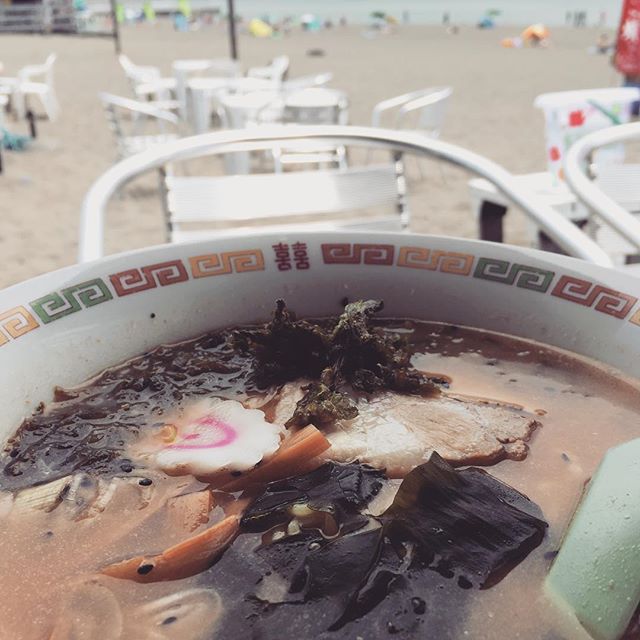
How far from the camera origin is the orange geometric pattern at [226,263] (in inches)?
43.8

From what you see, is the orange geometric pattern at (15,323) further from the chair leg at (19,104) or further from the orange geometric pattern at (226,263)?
the chair leg at (19,104)

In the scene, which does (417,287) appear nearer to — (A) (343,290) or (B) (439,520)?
(A) (343,290)

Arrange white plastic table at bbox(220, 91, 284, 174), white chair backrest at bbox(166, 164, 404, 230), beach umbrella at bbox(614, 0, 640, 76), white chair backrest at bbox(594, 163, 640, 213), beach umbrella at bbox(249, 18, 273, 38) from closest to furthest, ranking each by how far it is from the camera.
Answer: white chair backrest at bbox(166, 164, 404, 230) → white chair backrest at bbox(594, 163, 640, 213) → beach umbrella at bbox(614, 0, 640, 76) → white plastic table at bbox(220, 91, 284, 174) → beach umbrella at bbox(249, 18, 273, 38)

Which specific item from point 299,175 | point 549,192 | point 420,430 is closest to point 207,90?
point 549,192

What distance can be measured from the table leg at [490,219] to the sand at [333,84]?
166 centimetres

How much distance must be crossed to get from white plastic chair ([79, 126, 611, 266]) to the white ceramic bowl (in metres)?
0.34

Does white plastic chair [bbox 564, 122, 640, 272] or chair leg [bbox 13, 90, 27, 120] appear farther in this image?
chair leg [bbox 13, 90, 27, 120]

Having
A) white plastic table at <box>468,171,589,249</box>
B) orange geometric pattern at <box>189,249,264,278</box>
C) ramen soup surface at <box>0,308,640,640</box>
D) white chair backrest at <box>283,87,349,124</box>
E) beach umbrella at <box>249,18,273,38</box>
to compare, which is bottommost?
beach umbrella at <box>249,18,273,38</box>

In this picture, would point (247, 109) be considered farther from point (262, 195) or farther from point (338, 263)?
point (338, 263)

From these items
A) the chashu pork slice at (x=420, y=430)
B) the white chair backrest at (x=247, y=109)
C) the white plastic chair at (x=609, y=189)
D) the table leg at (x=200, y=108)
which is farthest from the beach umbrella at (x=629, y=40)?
the chashu pork slice at (x=420, y=430)

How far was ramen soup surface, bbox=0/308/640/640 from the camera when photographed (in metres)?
0.66

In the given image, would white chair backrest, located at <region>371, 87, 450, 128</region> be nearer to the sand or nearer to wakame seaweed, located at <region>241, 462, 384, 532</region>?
the sand

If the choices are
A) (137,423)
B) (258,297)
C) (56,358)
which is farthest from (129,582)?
(258,297)

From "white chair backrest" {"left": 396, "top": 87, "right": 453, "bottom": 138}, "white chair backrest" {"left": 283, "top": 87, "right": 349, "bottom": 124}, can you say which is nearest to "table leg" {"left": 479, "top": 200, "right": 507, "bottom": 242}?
"white chair backrest" {"left": 396, "top": 87, "right": 453, "bottom": 138}
